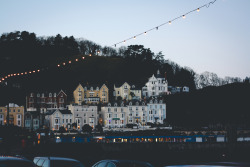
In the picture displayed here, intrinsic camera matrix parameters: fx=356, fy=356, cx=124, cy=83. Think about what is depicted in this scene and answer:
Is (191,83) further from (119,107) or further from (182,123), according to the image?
(119,107)

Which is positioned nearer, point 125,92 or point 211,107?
point 211,107

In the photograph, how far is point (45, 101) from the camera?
335 ft

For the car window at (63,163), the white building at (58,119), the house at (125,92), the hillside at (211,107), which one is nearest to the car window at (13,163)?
the car window at (63,163)

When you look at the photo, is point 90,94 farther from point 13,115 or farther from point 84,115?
point 13,115

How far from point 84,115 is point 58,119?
768cm

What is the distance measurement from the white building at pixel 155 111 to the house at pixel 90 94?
44.1 feet

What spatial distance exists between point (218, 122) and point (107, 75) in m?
70.8

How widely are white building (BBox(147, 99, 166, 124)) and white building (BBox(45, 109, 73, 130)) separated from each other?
24.9 meters

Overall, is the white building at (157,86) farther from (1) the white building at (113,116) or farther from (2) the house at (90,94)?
(1) the white building at (113,116)

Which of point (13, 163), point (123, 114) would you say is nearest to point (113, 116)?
point (123, 114)

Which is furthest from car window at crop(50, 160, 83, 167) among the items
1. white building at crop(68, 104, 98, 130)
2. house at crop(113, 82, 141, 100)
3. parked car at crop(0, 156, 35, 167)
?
house at crop(113, 82, 141, 100)

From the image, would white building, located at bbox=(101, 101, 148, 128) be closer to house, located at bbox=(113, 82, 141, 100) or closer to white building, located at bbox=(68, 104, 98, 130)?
white building, located at bbox=(68, 104, 98, 130)

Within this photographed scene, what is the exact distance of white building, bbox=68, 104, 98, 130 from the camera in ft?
319

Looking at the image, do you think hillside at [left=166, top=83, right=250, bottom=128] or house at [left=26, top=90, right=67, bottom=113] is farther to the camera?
hillside at [left=166, top=83, right=250, bottom=128]
